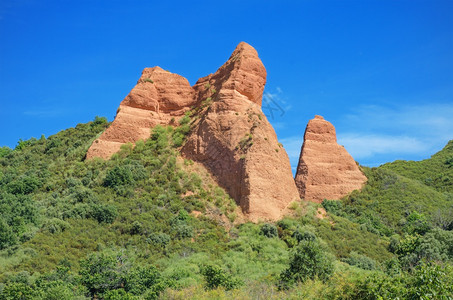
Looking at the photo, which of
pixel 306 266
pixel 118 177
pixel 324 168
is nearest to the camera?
pixel 306 266

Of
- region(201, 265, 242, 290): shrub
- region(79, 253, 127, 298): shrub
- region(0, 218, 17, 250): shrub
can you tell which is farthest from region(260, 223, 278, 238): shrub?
region(0, 218, 17, 250): shrub

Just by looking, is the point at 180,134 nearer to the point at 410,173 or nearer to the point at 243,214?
the point at 243,214

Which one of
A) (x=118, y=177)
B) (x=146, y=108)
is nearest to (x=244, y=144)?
(x=118, y=177)

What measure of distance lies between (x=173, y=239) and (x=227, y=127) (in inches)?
392

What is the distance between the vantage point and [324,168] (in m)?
48.0

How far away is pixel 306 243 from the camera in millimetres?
27531

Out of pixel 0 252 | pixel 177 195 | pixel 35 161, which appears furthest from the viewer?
pixel 35 161

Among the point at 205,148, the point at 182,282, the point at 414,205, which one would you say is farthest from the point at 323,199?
the point at 182,282

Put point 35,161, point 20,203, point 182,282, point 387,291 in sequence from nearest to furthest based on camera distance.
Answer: point 387,291 → point 182,282 → point 20,203 → point 35,161

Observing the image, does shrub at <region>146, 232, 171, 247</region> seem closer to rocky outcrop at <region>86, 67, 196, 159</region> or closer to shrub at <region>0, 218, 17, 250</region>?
shrub at <region>0, 218, 17, 250</region>

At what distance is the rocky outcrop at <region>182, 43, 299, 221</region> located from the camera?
35.2m

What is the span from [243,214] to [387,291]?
17.5 metres

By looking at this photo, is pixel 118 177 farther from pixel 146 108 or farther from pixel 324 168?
pixel 324 168

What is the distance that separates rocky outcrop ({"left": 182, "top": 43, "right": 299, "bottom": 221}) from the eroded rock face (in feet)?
29.8
